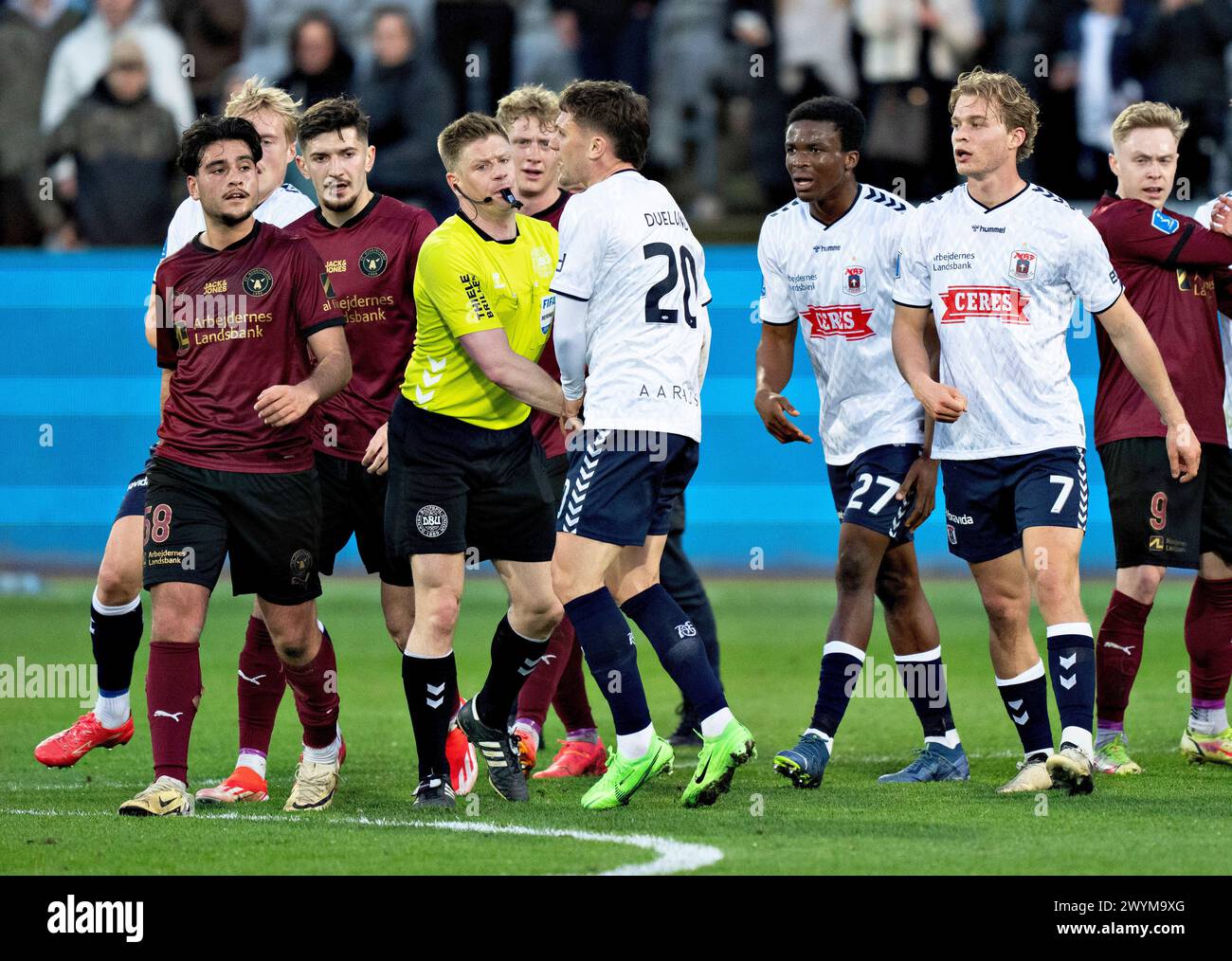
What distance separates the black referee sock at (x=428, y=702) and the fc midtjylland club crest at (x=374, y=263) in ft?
5.10

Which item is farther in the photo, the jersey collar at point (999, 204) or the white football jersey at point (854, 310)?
the white football jersey at point (854, 310)

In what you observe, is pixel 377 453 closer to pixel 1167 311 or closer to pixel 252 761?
pixel 252 761

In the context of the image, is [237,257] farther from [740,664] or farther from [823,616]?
[823,616]

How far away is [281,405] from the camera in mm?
6293

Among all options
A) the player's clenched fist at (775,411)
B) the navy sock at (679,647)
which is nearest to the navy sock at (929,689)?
the player's clenched fist at (775,411)

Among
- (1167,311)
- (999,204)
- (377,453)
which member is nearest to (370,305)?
(377,453)

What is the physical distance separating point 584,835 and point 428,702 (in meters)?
0.97

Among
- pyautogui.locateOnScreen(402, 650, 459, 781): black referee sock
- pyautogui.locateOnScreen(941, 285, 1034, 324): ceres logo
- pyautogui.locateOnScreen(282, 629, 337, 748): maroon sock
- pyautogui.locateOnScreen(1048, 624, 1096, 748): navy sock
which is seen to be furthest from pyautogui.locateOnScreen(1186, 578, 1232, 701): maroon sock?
pyautogui.locateOnScreen(282, 629, 337, 748): maroon sock

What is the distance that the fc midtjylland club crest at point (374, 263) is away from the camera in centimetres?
715

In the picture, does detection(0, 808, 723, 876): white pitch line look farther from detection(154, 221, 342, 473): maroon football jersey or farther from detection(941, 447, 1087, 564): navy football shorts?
detection(941, 447, 1087, 564): navy football shorts

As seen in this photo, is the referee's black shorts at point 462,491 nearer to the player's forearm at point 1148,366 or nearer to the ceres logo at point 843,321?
the ceres logo at point 843,321

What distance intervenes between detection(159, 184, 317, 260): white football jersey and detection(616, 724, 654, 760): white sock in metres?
2.60

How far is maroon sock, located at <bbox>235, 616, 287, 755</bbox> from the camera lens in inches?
277
